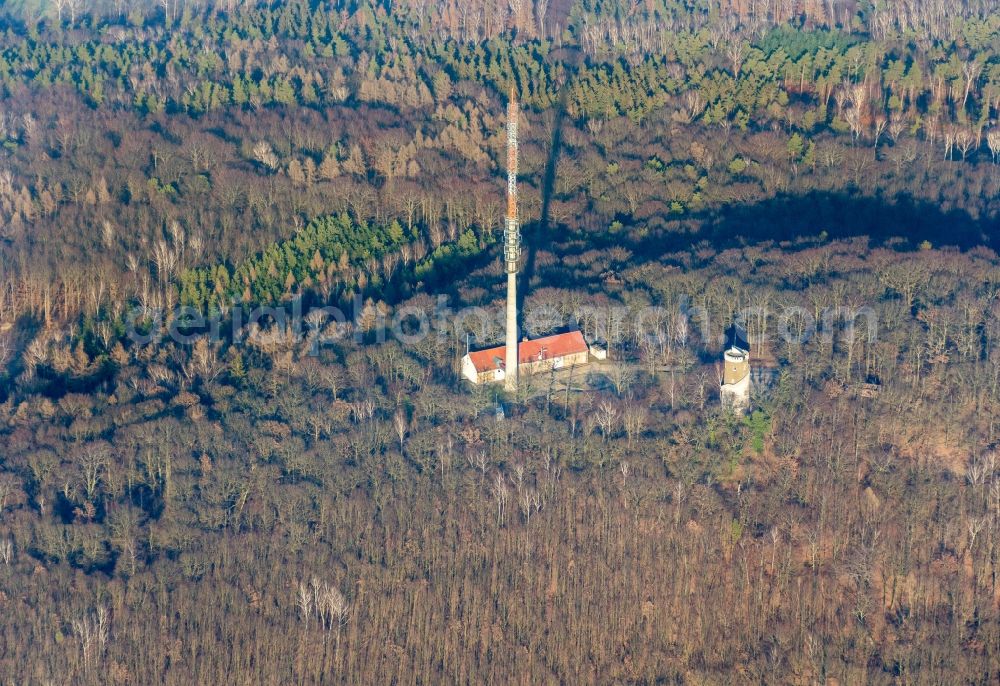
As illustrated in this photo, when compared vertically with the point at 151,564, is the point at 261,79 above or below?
above

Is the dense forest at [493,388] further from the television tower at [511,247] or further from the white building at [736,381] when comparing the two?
the television tower at [511,247]

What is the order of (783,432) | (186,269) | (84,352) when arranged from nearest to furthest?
(783,432) < (84,352) < (186,269)

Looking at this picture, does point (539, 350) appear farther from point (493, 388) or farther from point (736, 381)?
point (736, 381)

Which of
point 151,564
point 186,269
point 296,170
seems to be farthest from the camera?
point 296,170

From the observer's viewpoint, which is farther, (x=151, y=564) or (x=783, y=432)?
(x=783, y=432)

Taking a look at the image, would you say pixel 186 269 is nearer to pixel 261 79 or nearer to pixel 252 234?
pixel 252 234

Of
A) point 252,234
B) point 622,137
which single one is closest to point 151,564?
point 252,234
